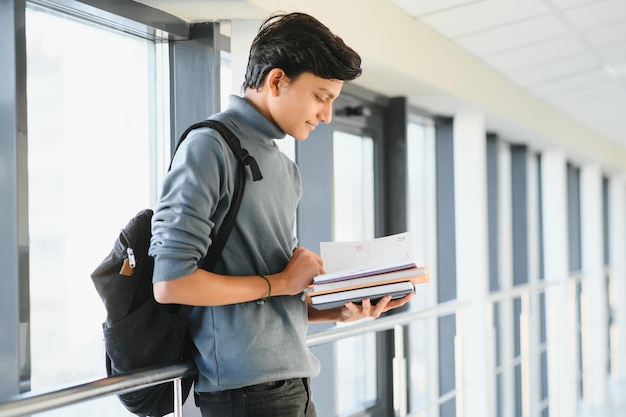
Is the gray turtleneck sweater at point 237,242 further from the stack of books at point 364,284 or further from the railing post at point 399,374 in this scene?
the railing post at point 399,374

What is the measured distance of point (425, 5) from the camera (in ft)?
7.99

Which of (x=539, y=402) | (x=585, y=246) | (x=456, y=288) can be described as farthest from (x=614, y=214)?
(x=456, y=288)

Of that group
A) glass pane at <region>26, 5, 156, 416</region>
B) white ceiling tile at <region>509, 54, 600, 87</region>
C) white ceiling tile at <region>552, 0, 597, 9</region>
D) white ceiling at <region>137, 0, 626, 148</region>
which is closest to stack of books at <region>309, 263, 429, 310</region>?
glass pane at <region>26, 5, 156, 416</region>

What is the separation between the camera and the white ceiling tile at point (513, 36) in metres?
2.80

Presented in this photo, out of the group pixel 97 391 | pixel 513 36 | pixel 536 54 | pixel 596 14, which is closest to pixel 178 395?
pixel 97 391

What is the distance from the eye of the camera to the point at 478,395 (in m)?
3.28

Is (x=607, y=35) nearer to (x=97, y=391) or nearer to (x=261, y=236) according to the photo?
(x=261, y=236)

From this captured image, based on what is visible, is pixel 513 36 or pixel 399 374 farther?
pixel 513 36

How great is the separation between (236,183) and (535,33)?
2.08 meters

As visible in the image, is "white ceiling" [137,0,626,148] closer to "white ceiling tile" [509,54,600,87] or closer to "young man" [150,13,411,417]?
"white ceiling tile" [509,54,600,87]

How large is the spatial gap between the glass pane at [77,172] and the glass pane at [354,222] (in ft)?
3.28

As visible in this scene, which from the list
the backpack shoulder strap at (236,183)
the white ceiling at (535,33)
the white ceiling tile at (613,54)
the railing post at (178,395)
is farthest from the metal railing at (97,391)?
the white ceiling tile at (613,54)

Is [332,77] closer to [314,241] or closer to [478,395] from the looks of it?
[314,241]

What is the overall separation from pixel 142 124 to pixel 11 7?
48 centimetres
